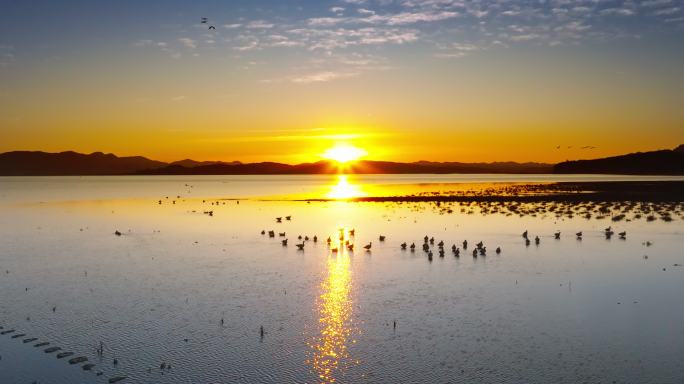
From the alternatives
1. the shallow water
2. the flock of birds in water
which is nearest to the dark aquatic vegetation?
the shallow water

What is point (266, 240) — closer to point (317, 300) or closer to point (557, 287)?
point (317, 300)

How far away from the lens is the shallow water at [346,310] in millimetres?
15508

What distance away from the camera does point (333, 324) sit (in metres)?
19.9

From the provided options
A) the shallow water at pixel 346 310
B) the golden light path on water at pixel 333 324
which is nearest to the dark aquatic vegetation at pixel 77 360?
the shallow water at pixel 346 310

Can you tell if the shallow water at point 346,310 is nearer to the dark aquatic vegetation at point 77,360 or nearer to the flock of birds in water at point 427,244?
the dark aquatic vegetation at point 77,360

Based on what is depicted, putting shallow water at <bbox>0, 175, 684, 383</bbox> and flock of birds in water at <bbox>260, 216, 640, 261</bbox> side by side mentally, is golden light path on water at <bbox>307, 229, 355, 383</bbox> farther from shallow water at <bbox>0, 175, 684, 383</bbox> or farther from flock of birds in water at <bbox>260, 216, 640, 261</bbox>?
flock of birds in water at <bbox>260, 216, 640, 261</bbox>

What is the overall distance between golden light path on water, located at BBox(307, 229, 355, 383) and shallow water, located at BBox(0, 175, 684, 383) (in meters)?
0.08

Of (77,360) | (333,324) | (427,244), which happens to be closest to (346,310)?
(333,324)

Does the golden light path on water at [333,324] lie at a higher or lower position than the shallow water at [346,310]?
lower

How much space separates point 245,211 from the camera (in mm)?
72000

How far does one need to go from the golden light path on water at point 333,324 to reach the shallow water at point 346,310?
76 millimetres

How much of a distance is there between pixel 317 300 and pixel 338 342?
19.5ft

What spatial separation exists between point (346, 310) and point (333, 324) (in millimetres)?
2066

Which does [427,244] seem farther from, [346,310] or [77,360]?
[77,360]
